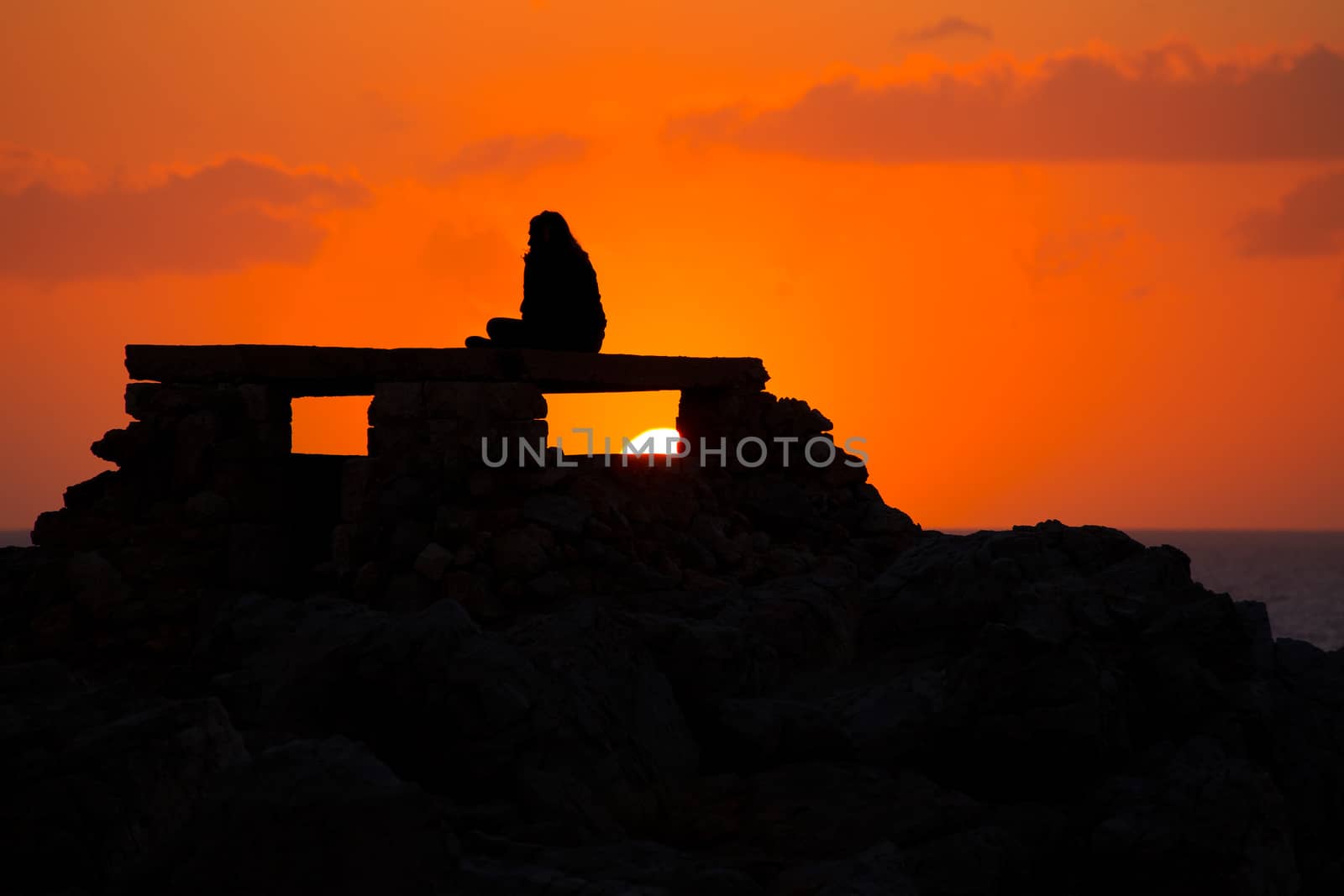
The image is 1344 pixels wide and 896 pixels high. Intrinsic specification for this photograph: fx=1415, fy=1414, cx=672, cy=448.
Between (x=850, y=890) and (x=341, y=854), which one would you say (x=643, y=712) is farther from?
(x=341, y=854)

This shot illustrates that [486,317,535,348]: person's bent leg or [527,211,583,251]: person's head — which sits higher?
[527,211,583,251]: person's head

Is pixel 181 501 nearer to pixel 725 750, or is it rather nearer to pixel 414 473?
pixel 414 473

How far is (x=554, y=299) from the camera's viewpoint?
1093 centimetres

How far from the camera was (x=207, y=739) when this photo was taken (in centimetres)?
417

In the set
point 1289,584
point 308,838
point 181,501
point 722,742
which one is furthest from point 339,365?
point 1289,584

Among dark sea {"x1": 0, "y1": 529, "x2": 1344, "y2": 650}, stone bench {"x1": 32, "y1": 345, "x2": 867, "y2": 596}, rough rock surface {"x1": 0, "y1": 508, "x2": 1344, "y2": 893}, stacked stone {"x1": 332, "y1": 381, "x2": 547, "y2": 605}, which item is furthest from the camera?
dark sea {"x1": 0, "y1": 529, "x2": 1344, "y2": 650}

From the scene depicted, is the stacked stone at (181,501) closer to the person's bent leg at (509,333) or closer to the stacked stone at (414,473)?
the stacked stone at (414,473)

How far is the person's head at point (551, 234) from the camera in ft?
36.4

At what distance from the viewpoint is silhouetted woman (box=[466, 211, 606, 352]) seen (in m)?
10.8

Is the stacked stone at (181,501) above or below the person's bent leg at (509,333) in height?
below

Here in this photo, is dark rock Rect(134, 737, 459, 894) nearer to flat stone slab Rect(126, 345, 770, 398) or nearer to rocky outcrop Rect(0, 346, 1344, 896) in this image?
rocky outcrop Rect(0, 346, 1344, 896)

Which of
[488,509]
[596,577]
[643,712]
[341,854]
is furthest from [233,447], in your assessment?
[341,854]

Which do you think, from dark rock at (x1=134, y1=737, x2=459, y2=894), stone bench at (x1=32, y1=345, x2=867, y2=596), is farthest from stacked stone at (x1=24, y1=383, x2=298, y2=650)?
dark rock at (x1=134, y1=737, x2=459, y2=894)

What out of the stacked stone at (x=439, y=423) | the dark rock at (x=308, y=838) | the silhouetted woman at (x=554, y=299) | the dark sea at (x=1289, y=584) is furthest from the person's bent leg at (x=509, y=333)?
the dark sea at (x=1289, y=584)
